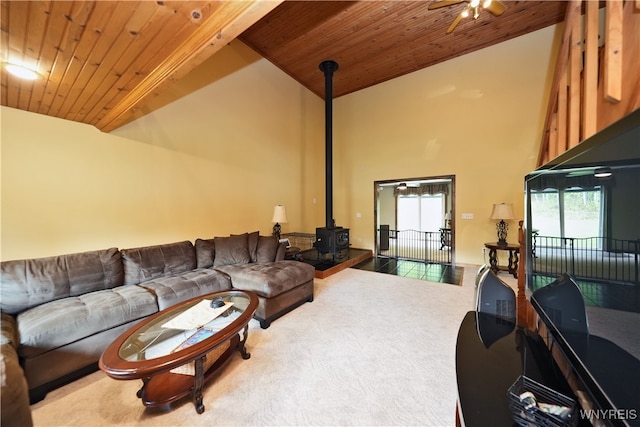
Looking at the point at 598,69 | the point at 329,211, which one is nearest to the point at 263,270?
the point at 329,211

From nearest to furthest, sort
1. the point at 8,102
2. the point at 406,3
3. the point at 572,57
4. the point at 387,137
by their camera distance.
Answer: the point at 8,102, the point at 572,57, the point at 406,3, the point at 387,137

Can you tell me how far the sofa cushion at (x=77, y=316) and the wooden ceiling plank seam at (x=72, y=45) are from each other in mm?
→ 1790

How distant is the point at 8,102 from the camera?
2.04 m

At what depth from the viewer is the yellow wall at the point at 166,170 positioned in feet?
7.47

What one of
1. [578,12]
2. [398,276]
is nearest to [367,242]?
[398,276]

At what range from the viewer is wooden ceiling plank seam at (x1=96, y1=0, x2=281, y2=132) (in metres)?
1.24

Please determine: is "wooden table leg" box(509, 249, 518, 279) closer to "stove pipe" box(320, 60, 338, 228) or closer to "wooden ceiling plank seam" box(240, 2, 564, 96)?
"stove pipe" box(320, 60, 338, 228)

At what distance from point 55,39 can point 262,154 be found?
11.0 feet

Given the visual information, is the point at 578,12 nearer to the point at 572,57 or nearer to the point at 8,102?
the point at 572,57

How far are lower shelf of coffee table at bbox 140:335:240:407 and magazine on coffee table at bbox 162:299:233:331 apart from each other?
0.30 meters

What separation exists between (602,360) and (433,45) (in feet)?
17.6

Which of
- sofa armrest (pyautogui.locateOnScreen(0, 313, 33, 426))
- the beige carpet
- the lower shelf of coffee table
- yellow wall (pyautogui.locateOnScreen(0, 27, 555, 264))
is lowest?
the beige carpet

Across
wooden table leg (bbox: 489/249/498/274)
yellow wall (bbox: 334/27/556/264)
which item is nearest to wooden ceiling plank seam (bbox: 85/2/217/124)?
yellow wall (bbox: 334/27/556/264)

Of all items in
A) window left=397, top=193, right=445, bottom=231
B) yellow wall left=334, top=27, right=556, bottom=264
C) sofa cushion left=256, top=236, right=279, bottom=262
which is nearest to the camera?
sofa cushion left=256, top=236, right=279, bottom=262
